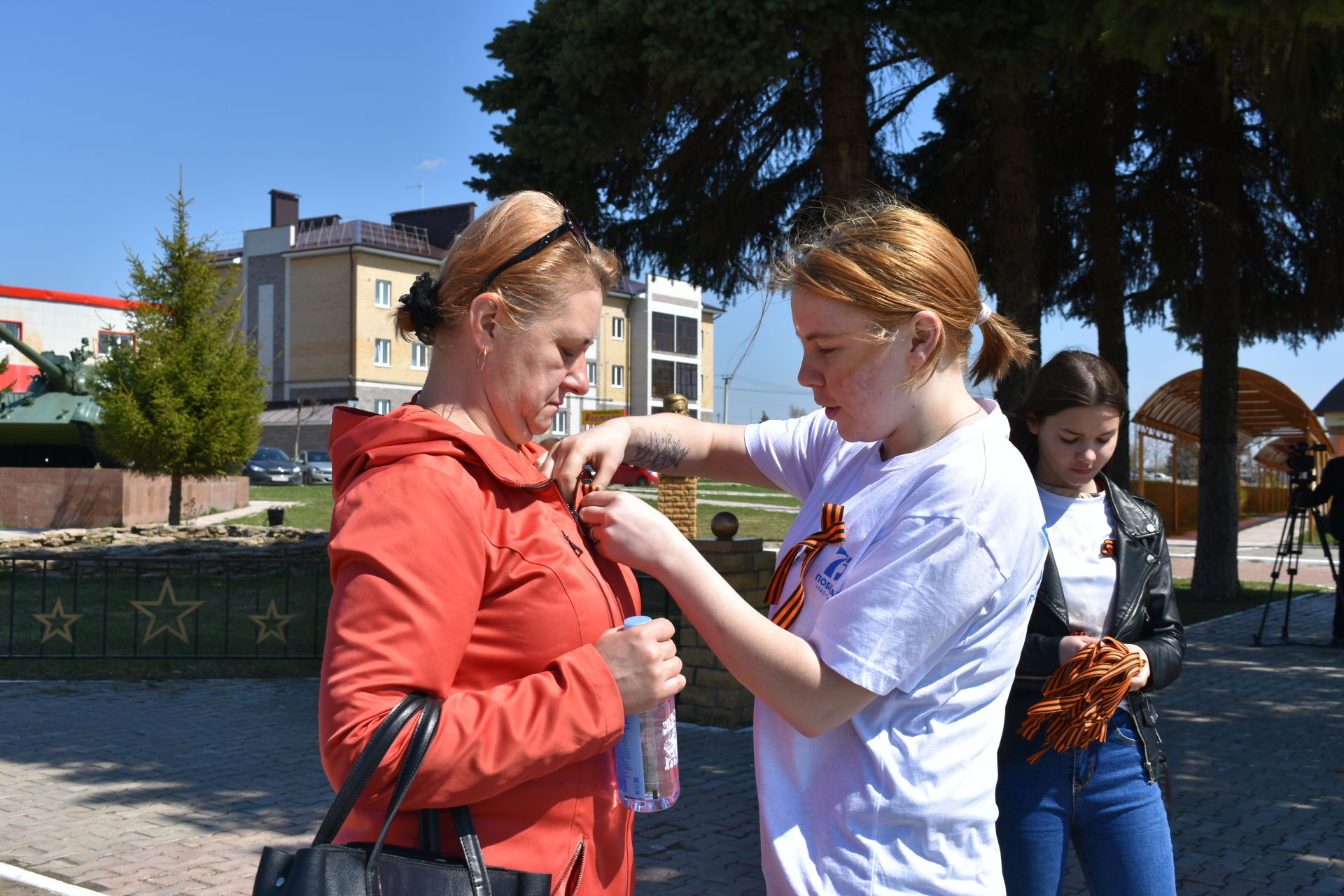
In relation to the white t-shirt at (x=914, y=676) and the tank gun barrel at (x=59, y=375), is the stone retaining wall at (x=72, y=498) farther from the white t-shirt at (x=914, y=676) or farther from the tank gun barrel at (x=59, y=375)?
the white t-shirt at (x=914, y=676)

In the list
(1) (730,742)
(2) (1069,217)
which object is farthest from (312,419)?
(1) (730,742)

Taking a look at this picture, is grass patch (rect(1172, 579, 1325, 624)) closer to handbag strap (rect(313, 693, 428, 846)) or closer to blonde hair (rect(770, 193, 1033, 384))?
blonde hair (rect(770, 193, 1033, 384))

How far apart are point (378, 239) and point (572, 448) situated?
52.2m

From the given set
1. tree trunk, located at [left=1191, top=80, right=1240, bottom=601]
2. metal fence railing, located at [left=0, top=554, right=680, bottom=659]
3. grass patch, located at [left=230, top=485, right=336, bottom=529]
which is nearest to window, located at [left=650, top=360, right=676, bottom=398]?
grass patch, located at [left=230, top=485, right=336, bottom=529]

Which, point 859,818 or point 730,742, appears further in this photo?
point 730,742

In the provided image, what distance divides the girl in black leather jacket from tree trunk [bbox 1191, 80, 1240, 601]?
34.8 ft

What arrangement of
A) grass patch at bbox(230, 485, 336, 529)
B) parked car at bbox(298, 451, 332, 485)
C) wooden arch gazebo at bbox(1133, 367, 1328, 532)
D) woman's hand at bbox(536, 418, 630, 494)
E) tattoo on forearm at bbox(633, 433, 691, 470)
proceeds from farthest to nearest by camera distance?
parked car at bbox(298, 451, 332, 485) < grass patch at bbox(230, 485, 336, 529) < wooden arch gazebo at bbox(1133, 367, 1328, 532) < tattoo on forearm at bbox(633, 433, 691, 470) < woman's hand at bbox(536, 418, 630, 494)

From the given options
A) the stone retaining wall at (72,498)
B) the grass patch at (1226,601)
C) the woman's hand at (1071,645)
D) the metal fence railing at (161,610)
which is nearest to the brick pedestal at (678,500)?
the metal fence railing at (161,610)

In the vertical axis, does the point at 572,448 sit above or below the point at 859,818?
above

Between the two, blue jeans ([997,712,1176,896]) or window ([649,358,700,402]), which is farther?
window ([649,358,700,402])

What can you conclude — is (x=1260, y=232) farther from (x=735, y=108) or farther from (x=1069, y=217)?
(x=735, y=108)

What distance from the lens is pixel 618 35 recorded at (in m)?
8.27

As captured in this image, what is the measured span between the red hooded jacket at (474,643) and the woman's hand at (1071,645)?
143 cm

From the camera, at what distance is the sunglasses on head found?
5.83ft
